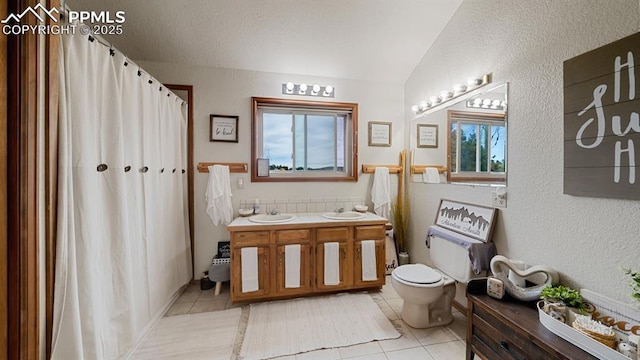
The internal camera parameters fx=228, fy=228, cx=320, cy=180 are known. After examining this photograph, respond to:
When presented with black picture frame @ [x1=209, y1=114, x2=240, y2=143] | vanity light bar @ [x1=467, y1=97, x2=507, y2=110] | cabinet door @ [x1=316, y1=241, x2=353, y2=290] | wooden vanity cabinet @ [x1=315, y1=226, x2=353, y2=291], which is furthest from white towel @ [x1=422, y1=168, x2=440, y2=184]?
black picture frame @ [x1=209, y1=114, x2=240, y2=143]

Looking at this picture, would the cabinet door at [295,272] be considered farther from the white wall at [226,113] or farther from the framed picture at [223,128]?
the framed picture at [223,128]

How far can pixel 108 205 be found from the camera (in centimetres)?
146

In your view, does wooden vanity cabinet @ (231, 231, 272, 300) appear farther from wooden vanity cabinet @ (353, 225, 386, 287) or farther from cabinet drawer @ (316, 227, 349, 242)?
wooden vanity cabinet @ (353, 225, 386, 287)

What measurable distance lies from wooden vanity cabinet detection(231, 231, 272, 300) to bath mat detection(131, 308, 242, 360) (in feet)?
0.63

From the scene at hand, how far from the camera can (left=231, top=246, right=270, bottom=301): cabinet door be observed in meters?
2.16

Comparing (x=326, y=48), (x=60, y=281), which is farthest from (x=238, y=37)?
(x=60, y=281)

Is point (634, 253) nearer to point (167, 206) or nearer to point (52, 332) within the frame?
point (52, 332)

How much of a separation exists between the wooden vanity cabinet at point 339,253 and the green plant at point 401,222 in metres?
0.91

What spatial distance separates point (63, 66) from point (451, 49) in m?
2.89

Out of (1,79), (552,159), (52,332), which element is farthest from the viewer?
(552,159)

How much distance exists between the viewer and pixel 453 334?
1.85 meters

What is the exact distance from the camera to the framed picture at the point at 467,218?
1794 millimetres

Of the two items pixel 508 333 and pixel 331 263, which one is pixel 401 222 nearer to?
pixel 331 263

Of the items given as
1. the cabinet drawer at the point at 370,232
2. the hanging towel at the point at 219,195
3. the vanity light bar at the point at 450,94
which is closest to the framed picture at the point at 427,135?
the vanity light bar at the point at 450,94
